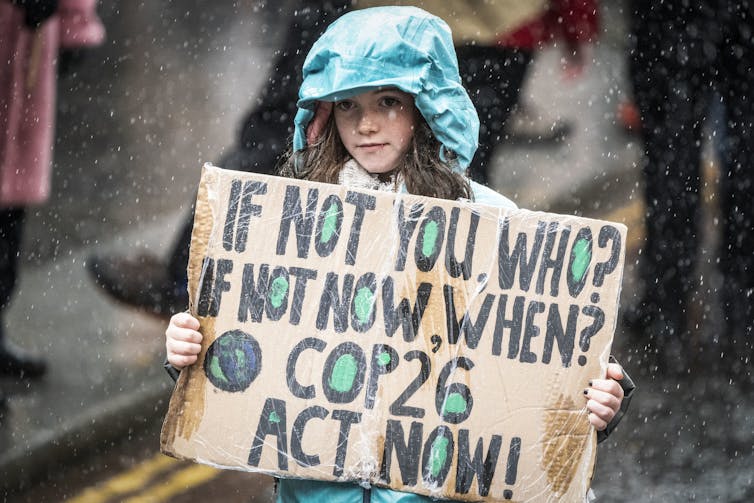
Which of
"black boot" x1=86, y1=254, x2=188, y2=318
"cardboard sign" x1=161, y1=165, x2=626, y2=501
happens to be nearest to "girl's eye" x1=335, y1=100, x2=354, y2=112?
"cardboard sign" x1=161, y1=165, x2=626, y2=501

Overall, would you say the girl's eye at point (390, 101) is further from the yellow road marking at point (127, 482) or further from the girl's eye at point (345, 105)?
the yellow road marking at point (127, 482)

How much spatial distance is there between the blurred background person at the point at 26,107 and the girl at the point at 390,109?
7.14 feet

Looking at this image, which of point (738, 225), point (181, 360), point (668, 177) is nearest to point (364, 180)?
point (181, 360)

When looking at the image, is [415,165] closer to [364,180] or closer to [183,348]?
[364,180]

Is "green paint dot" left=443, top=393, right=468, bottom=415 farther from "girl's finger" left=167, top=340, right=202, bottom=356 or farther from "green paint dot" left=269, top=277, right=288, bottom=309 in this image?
"girl's finger" left=167, top=340, right=202, bottom=356

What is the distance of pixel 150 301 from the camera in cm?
448

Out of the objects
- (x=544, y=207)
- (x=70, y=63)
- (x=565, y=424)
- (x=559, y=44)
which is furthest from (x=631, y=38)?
(x=565, y=424)

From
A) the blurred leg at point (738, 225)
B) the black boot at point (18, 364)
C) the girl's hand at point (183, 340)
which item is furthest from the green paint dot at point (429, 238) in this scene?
the blurred leg at point (738, 225)

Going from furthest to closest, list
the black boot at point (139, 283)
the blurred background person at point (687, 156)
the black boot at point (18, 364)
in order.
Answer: the blurred background person at point (687, 156)
the black boot at point (139, 283)
the black boot at point (18, 364)

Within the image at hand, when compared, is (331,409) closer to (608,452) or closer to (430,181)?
(430,181)

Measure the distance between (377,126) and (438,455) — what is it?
69 centimetres

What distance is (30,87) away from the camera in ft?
13.5

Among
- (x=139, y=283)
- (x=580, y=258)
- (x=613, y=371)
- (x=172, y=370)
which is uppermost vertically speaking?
(x=580, y=258)

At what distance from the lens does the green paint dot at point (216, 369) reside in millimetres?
1972
